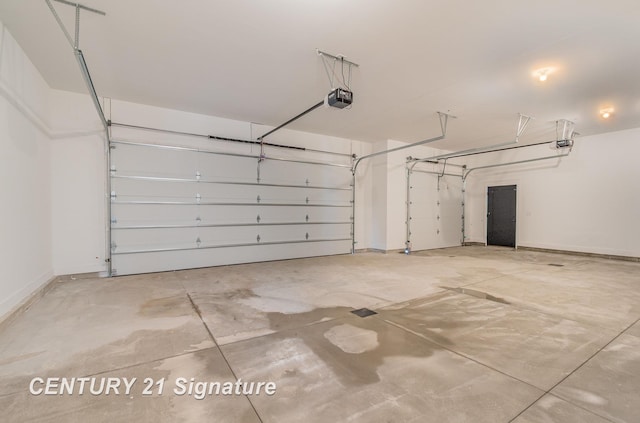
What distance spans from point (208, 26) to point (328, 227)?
5092mm

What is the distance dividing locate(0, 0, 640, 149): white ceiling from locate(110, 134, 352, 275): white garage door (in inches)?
41.6

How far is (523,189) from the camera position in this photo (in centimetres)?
845

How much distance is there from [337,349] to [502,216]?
863 cm

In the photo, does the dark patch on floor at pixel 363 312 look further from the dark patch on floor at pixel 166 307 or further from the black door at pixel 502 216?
the black door at pixel 502 216

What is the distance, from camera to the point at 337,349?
236 centimetres

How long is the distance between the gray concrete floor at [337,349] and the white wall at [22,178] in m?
0.44

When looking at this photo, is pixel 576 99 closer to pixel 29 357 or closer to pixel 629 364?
pixel 629 364

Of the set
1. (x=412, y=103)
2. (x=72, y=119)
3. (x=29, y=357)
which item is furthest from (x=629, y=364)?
(x=72, y=119)

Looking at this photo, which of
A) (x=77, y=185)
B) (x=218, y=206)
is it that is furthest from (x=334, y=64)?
(x=77, y=185)

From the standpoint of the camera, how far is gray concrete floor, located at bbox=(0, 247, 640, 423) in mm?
1659

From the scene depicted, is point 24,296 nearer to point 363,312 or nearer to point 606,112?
point 363,312

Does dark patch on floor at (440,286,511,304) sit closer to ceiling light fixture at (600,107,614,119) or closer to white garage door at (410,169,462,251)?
white garage door at (410,169,462,251)

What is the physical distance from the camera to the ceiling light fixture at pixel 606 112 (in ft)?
17.4

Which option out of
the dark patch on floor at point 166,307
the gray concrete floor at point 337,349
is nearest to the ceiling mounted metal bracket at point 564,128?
the gray concrete floor at point 337,349
